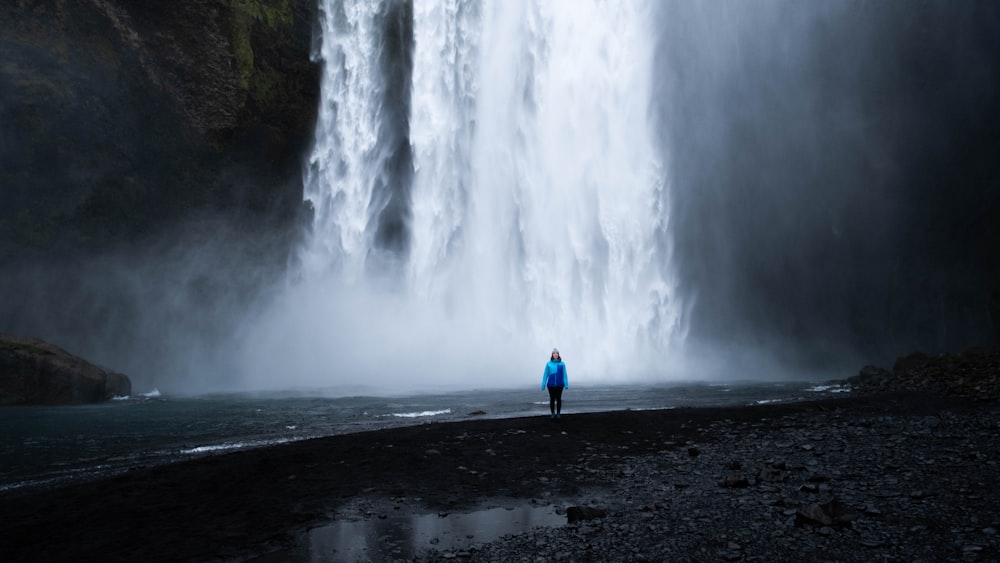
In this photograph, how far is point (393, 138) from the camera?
3638 cm

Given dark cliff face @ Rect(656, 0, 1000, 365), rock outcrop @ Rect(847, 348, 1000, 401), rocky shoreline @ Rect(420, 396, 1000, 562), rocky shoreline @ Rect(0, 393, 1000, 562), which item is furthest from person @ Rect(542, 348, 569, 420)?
dark cliff face @ Rect(656, 0, 1000, 365)

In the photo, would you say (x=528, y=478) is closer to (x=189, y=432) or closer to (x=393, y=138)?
(x=189, y=432)

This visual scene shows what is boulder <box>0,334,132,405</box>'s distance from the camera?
22.0m

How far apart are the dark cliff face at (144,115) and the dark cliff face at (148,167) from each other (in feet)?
0.20

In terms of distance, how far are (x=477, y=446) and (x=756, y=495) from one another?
4.57m

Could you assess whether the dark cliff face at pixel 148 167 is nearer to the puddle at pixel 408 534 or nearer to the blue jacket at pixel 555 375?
the blue jacket at pixel 555 375

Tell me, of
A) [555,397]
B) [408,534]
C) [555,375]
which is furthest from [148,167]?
[408,534]

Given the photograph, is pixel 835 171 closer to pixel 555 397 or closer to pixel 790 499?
pixel 555 397

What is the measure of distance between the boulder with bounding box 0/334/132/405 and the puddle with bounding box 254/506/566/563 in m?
20.5

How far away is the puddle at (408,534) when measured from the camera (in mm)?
5699

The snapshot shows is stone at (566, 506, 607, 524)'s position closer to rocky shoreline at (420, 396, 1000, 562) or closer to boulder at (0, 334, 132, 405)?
rocky shoreline at (420, 396, 1000, 562)

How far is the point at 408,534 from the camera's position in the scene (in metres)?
6.27

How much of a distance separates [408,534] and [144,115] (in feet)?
106

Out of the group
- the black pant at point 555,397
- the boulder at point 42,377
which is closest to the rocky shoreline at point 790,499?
the black pant at point 555,397
